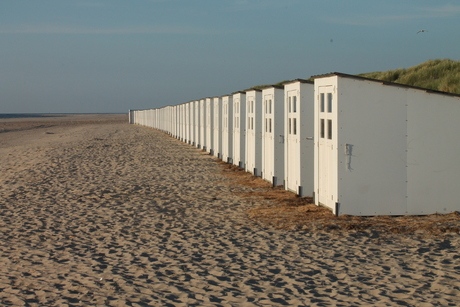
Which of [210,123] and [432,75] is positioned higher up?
[432,75]

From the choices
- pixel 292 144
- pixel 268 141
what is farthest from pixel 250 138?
pixel 292 144

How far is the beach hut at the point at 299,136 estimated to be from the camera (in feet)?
36.6

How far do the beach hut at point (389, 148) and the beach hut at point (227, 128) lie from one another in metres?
9.61

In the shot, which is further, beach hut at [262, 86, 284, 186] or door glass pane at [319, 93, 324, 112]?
beach hut at [262, 86, 284, 186]

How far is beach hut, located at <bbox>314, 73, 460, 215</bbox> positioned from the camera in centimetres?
918

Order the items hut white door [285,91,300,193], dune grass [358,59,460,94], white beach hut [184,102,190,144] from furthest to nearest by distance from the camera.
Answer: white beach hut [184,102,190,144]
dune grass [358,59,460,94]
hut white door [285,91,300,193]

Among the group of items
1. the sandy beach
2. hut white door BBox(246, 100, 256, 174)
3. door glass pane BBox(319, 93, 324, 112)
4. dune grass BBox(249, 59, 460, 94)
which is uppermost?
dune grass BBox(249, 59, 460, 94)

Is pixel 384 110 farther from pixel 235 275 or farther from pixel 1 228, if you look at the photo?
pixel 1 228

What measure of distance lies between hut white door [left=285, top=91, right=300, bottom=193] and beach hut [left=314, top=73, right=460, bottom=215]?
6.48ft

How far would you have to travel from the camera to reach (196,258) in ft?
23.2

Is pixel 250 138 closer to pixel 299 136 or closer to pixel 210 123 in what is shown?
pixel 299 136

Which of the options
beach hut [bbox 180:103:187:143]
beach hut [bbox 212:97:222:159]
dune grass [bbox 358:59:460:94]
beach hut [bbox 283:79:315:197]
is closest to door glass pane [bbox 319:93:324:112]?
beach hut [bbox 283:79:315:197]

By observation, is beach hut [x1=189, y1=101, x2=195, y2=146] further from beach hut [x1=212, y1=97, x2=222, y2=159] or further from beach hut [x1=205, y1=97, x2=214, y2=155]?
beach hut [x1=212, y1=97, x2=222, y2=159]

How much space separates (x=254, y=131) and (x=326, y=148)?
5.70m
